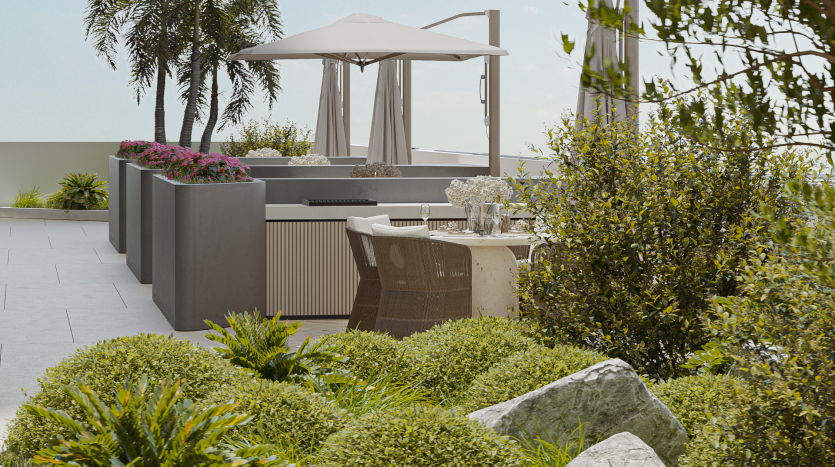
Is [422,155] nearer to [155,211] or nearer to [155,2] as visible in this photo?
[155,2]

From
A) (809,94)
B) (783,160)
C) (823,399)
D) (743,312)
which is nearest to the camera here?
(809,94)

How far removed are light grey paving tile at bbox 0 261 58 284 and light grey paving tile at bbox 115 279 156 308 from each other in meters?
0.84

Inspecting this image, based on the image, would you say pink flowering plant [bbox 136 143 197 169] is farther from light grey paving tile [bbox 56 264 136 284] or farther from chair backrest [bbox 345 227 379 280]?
chair backrest [bbox 345 227 379 280]

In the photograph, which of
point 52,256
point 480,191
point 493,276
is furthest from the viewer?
point 52,256

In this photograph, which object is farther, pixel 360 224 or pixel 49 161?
pixel 49 161

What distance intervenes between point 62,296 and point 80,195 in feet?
29.6

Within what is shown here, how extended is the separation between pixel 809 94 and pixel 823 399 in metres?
1.04

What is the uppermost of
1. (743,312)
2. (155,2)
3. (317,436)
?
(155,2)

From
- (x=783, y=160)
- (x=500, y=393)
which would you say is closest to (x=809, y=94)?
(x=500, y=393)

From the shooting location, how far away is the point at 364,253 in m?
5.67

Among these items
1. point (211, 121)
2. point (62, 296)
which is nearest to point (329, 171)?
point (62, 296)

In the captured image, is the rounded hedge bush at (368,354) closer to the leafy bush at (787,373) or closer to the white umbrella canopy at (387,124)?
the leafy bush at (787,373)

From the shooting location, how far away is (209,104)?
1884 centimetres

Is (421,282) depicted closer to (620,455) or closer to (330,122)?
(620,455)
